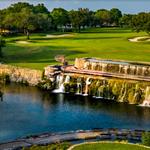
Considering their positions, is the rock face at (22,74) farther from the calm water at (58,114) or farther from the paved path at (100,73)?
the calm water at (58,114)

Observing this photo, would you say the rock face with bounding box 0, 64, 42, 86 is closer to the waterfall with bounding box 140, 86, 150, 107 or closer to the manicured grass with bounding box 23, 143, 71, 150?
the waterfall with bounding box 140, 86, 150, 107

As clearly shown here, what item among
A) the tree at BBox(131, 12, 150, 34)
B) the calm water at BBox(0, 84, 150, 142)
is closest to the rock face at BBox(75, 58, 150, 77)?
the calm water at BBox(0, 84, 150, 142)

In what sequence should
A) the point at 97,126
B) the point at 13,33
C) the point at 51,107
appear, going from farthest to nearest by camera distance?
the point at 13,33 → the point at 51,107 → the point at 97,126

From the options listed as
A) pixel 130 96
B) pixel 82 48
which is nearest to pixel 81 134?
pixel 130 96

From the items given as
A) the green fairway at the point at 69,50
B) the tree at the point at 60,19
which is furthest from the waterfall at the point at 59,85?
the tree at the point at 60,19

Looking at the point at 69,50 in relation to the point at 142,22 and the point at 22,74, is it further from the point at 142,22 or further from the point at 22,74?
the point at 142,22

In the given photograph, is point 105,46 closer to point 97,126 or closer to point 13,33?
point 13,33

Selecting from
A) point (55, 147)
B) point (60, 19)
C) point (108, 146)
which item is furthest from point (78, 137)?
point (60, 19)
